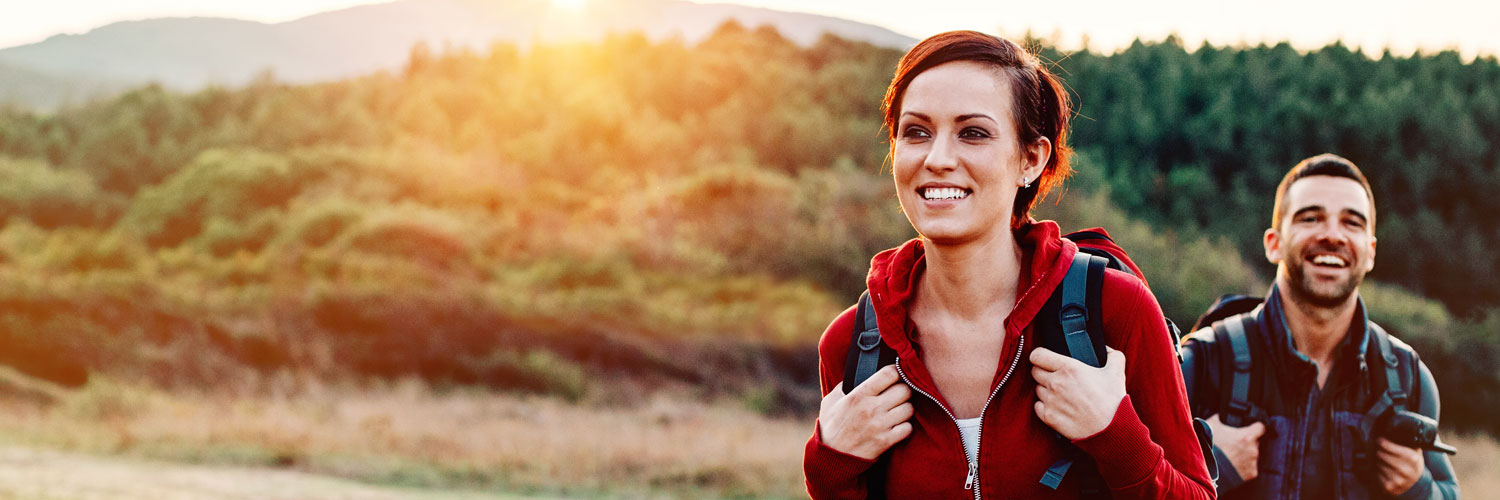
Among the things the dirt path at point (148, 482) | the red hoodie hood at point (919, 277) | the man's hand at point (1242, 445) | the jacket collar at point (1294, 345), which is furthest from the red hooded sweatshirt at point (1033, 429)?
the dirt path at point (148, 482)

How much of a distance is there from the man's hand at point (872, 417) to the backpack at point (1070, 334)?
0.06 meters

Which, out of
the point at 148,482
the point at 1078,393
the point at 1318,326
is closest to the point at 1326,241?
the point at 1318,326

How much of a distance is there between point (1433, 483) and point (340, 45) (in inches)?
1761

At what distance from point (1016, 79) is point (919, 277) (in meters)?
0.44

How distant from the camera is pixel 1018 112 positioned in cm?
191

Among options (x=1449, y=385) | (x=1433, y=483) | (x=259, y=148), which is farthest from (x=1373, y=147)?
(x=259, y=148)

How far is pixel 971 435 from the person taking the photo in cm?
192

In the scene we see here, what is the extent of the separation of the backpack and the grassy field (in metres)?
11.7

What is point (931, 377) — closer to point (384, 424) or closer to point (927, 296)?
point (927, 296)

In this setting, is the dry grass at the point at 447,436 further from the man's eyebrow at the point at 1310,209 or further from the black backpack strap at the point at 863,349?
the black backpack strap at the point at 863,349

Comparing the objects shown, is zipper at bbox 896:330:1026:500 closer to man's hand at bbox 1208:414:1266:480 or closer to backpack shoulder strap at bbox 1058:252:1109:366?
backpack shoulder strap at bbox 1058:252:1109:366

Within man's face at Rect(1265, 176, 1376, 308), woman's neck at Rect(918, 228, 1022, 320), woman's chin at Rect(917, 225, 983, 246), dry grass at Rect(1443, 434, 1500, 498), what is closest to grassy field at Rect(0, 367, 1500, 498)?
dry grass at Rect(1443, 434, 1500, 498)

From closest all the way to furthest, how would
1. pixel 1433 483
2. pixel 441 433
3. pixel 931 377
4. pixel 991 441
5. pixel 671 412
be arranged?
1. pixel 991 441
2. pixel 931 377
3. pixel 1433 483
4. pixel 441 433
5. pixel 671 412

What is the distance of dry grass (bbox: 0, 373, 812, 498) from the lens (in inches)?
683
